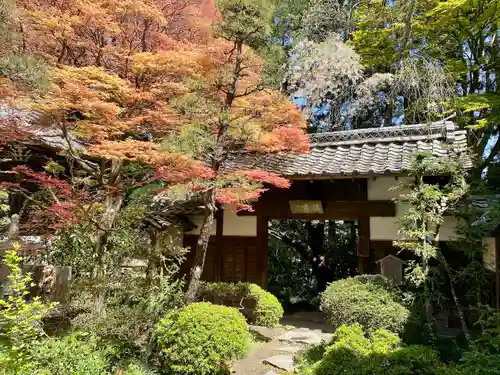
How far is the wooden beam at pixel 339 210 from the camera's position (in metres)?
8.06

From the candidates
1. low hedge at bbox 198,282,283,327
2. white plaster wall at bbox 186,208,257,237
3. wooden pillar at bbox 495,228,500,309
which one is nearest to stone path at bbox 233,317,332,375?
low hedge at bbox 198,282,283,327

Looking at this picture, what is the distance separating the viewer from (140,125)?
840 cm

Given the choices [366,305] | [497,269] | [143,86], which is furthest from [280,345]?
[143,86]

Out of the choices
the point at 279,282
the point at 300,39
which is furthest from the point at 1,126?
the point at 300,39

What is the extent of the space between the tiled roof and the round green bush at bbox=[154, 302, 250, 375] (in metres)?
3.82

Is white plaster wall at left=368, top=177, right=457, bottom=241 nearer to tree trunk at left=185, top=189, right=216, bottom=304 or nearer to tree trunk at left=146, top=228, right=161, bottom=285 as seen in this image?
tree trunk at left=185, top=189, right=216, bottom=304

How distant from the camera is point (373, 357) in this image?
454 centimetres

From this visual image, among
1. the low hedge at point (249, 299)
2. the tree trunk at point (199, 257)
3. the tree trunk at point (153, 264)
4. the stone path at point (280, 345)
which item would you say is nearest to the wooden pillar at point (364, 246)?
the stone path at point (280, 345)

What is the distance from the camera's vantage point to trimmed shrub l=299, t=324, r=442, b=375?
426 centimetres

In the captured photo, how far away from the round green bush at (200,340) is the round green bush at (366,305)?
4.81 feet

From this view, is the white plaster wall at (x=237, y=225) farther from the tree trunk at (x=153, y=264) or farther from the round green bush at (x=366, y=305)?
the round green bush at (x=366, y=305)

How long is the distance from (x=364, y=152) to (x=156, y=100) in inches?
187

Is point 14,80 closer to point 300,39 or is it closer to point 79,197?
point 79,197

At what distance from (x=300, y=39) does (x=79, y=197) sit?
35.7 feet
